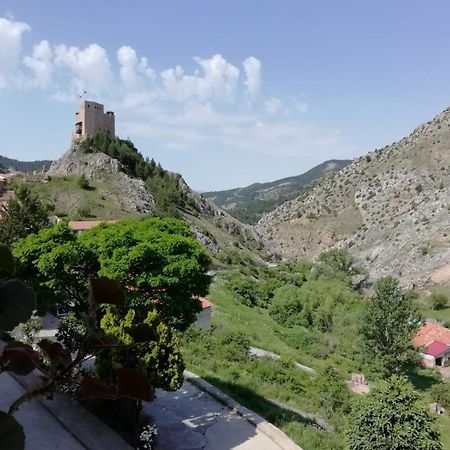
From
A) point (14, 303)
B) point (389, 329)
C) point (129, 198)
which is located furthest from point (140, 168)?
point (14, 303)

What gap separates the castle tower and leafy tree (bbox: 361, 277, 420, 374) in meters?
66.5

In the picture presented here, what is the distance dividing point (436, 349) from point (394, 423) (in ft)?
94.5

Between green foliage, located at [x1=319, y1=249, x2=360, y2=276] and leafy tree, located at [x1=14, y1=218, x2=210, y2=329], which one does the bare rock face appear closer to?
green foliage, located at [x1=319, y1=249, x2=360, y2=276]

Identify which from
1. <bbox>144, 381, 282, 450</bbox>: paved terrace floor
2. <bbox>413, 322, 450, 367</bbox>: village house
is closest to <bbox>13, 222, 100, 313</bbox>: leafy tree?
<bbox>144, 381, 282, 450</bbox>: paved terrace floor

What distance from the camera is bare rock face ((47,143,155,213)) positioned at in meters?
74.1

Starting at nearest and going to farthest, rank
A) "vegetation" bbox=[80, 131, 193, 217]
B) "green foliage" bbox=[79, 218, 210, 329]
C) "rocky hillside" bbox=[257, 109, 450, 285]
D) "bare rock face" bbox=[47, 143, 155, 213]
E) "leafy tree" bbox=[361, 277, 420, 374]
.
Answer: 1. "green foliage" bbox=[79, 218, 210, 329]
2. "leafy tree" bbox=[361, 277, 420, 374]
3. "rocky hillside" bbox=[257, 109, 450, 285]
4. "bare rock face" bbox=[47, 143, 155, 213]
5. "vegetation" bbox=[80, 131, 193, 217]

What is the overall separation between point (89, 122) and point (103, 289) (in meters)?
89.0

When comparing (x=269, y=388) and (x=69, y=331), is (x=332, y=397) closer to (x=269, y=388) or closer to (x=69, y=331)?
(x=269, y=388)

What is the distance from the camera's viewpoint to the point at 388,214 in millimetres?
92812

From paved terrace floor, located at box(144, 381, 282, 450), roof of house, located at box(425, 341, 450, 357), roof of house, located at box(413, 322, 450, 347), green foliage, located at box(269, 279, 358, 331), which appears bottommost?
roof of house, located at box(425, 341, 450, 357)

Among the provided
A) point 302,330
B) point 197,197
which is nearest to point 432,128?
point 197,197

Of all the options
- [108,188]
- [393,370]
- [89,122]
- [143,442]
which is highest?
[89,122]

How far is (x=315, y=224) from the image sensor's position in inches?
4183

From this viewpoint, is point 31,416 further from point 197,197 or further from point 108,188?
point 197,197
